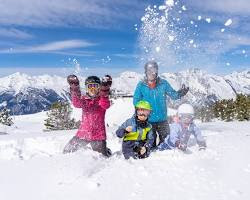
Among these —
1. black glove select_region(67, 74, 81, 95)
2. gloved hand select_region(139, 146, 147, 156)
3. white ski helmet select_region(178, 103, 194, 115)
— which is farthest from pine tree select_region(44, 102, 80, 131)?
gloved hand select_region(139, 146, 147, 156)

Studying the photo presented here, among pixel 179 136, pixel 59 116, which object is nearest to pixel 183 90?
pixel 179 136

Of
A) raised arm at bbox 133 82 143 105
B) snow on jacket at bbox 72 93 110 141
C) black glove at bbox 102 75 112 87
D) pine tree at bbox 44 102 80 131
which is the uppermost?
black glove at bbox 102 75 112 87

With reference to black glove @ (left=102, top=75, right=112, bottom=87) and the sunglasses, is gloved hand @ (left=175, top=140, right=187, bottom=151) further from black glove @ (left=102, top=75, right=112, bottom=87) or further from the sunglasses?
the sunglasses

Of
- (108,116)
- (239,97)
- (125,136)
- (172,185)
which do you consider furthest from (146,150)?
(108,116)

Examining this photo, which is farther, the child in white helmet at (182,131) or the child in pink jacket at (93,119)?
the child in pink jacket at (93,119)

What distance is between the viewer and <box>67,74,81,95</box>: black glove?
9.51 m

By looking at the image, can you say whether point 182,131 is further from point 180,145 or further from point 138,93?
point 138,93

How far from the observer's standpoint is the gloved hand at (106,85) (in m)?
9.82

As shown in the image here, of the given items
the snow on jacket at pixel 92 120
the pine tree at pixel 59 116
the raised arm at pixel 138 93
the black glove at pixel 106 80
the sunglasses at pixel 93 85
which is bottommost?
the pine tree at pixel 59 116

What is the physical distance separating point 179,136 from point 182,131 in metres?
0.19

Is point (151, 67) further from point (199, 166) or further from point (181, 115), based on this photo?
point (199, 166)

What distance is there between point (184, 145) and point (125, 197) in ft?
12.7

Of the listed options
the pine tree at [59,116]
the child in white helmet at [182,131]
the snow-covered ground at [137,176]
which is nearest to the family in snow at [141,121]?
the child in white helmet at [182,131]

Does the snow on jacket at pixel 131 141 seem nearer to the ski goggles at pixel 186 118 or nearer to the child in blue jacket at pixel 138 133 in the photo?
the child in blue jacket at pixel 138 133
